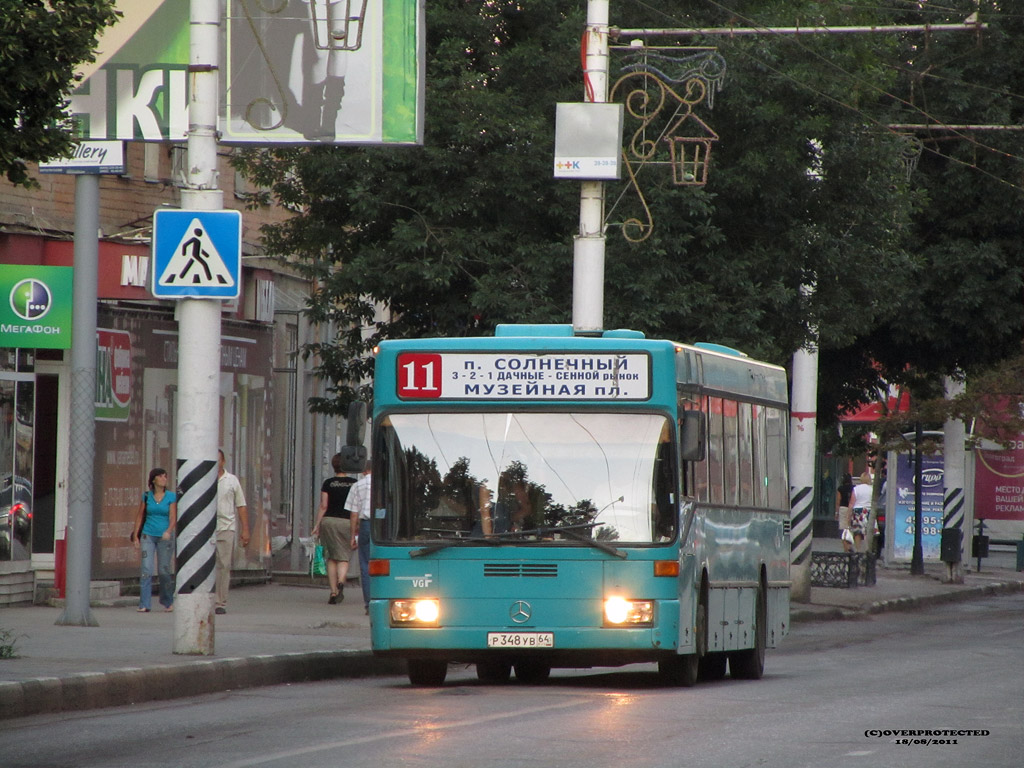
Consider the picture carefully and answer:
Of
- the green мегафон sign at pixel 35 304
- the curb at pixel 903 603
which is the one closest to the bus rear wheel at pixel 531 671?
the green мегафон sign at pixel 35 304

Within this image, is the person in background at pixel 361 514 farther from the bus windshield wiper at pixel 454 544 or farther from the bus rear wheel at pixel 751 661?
the bus windshield wiper at pixel 454 544

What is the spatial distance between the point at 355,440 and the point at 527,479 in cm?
653

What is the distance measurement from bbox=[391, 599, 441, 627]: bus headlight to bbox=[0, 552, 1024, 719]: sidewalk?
1230 mm

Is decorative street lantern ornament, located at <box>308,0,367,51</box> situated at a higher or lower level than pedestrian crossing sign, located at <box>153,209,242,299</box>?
higher

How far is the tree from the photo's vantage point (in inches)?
445

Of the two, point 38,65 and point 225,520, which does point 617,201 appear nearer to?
point 225,520

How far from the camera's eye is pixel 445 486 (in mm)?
14883

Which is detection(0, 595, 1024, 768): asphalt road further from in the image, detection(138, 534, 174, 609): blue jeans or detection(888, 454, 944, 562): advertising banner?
detection(888, 454, 944, 562): advertising banner

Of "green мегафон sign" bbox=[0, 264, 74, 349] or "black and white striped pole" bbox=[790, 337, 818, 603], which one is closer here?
"green мегафон sign" bbox=[0, 264, 74, 349]

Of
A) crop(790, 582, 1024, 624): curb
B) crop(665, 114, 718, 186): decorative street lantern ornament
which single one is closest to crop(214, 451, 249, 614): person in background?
crop(665, 114, 718, 186): decorative street lantern ornament

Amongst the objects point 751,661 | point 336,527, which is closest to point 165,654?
point 751,661

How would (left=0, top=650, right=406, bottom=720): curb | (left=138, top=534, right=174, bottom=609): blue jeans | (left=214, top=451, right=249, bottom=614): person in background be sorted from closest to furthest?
(left=0, top=650, right=406, bottom=720): curb < (left=138, top=534, right=174, bottom=609): blue jeans < (left=214, top=451, right=249, bottom=614): person in background

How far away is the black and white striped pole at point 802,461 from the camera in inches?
1150

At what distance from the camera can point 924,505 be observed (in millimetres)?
44156
